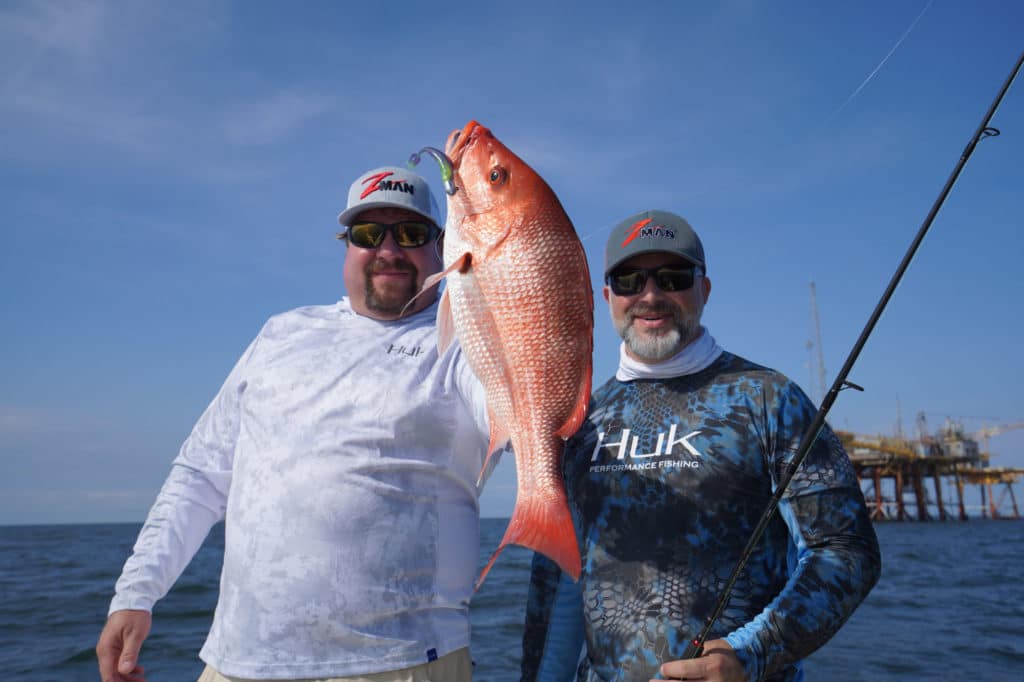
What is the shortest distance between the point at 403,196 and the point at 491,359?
112 cm

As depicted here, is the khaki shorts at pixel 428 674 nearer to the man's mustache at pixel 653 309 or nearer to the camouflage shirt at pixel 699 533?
the camouflage shirt at pixel 699 533

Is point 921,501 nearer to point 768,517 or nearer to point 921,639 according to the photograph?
point 921,639

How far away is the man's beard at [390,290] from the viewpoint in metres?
2.83

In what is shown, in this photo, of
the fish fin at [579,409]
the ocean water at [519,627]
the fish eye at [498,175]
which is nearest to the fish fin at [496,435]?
the fish fin at [579,409]

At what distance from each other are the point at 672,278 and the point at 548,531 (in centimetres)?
133

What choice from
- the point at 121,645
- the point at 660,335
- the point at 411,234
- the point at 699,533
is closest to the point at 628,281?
the point at 660,335

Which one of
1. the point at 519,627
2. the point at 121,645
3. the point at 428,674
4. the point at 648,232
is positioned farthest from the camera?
the point at 519,627

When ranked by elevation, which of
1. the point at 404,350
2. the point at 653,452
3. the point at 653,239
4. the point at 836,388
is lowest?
the point at 653,452

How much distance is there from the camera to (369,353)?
272 cm

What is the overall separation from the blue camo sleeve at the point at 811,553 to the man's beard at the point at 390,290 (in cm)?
143

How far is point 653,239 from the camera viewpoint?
9.07ft

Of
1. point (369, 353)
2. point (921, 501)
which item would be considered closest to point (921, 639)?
point (369, 353)

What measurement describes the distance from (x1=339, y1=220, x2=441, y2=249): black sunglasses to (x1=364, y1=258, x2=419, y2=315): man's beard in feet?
0.24

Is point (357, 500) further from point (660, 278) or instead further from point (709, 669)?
point (660, 278)
